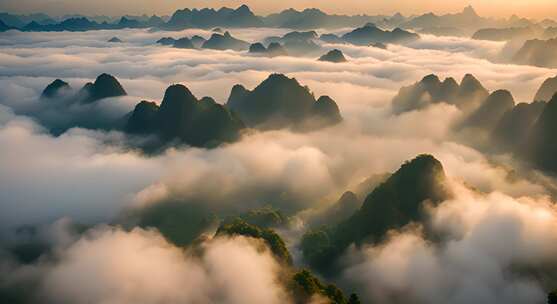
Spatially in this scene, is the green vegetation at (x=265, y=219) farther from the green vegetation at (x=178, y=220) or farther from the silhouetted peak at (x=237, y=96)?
the silhouetted peak at (x=237, y=96)

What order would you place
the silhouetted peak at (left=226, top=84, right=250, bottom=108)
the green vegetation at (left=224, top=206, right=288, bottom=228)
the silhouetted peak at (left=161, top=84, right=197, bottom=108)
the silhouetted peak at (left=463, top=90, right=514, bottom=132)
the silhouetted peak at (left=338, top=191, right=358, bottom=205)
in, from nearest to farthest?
the green vegetation at (left=224, top=206, right=288, bottom=228) → the silhouetted peak at (left=338, top=191, right=358, bottom=205) → the silhouetted peak at (left=161, top=84, right=197, bottom=108) → the silhouetted peak at (left=463, top=90, right=514, bottom=132) → the silhouetted peak at (left=226, top=84, right=250, bottom=108)

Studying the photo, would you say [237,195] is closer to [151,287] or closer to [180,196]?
[180,196]

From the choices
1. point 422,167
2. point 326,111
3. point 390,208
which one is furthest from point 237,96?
point 390,208

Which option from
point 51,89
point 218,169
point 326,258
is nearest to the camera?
point 326,258

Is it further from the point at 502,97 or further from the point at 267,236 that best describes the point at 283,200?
the point at 502,97

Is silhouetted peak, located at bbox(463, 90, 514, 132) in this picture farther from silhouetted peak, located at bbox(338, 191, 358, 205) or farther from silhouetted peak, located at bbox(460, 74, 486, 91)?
silhouetted peak, located at bbox(338, 191, 358, 205)

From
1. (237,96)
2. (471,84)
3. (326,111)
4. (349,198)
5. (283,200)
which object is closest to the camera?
(349,198)

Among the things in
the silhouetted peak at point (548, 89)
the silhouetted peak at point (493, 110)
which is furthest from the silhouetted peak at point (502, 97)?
the silhouetted peak at point (548, 89)

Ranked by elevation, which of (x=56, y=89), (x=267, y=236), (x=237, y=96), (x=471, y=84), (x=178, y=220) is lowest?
(x=178, y=220)

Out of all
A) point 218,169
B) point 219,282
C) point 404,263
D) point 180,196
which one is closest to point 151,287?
point 219,282

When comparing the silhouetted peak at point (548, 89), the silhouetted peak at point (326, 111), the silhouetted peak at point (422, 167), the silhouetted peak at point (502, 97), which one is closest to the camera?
the silhouetted peak at point (422, 167)

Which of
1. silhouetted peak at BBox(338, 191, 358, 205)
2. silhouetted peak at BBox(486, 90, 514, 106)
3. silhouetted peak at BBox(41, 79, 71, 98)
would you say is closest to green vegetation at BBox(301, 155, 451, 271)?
silhouetted peak at BBox(338, 191, 358, 205)
